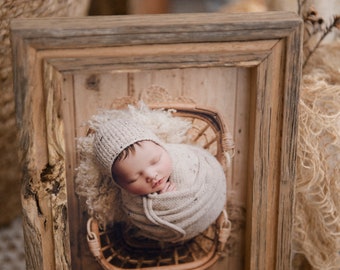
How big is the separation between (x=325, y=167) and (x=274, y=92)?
121 mm

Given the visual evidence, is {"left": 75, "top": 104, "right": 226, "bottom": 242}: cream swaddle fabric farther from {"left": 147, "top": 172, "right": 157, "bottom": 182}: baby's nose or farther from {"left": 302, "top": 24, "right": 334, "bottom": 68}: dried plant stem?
{"left": 302, "top": 24, "right": 334, "bottom": 68}: dried plant stem

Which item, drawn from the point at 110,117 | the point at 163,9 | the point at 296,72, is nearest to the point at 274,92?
the point at 296,72

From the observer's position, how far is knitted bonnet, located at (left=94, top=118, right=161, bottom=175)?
58 centimetres

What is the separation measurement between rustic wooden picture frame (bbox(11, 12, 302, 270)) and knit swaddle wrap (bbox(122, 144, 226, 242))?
0.04 m

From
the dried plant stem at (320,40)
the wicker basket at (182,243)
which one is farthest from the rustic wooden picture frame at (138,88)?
the dried plant stem at (320,40)

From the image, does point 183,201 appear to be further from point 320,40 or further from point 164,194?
point 320,40

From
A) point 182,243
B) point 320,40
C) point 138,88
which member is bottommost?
point 182,243

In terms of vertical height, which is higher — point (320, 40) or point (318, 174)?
point (320, 40)

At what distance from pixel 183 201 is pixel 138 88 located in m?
0.12

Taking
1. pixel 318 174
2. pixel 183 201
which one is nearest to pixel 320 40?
pixel 318 174

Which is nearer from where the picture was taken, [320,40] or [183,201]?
[183,201]

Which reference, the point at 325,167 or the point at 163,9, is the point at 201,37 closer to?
the point at 325,167

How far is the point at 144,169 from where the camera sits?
0.59m

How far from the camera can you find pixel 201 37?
1.88 ft
